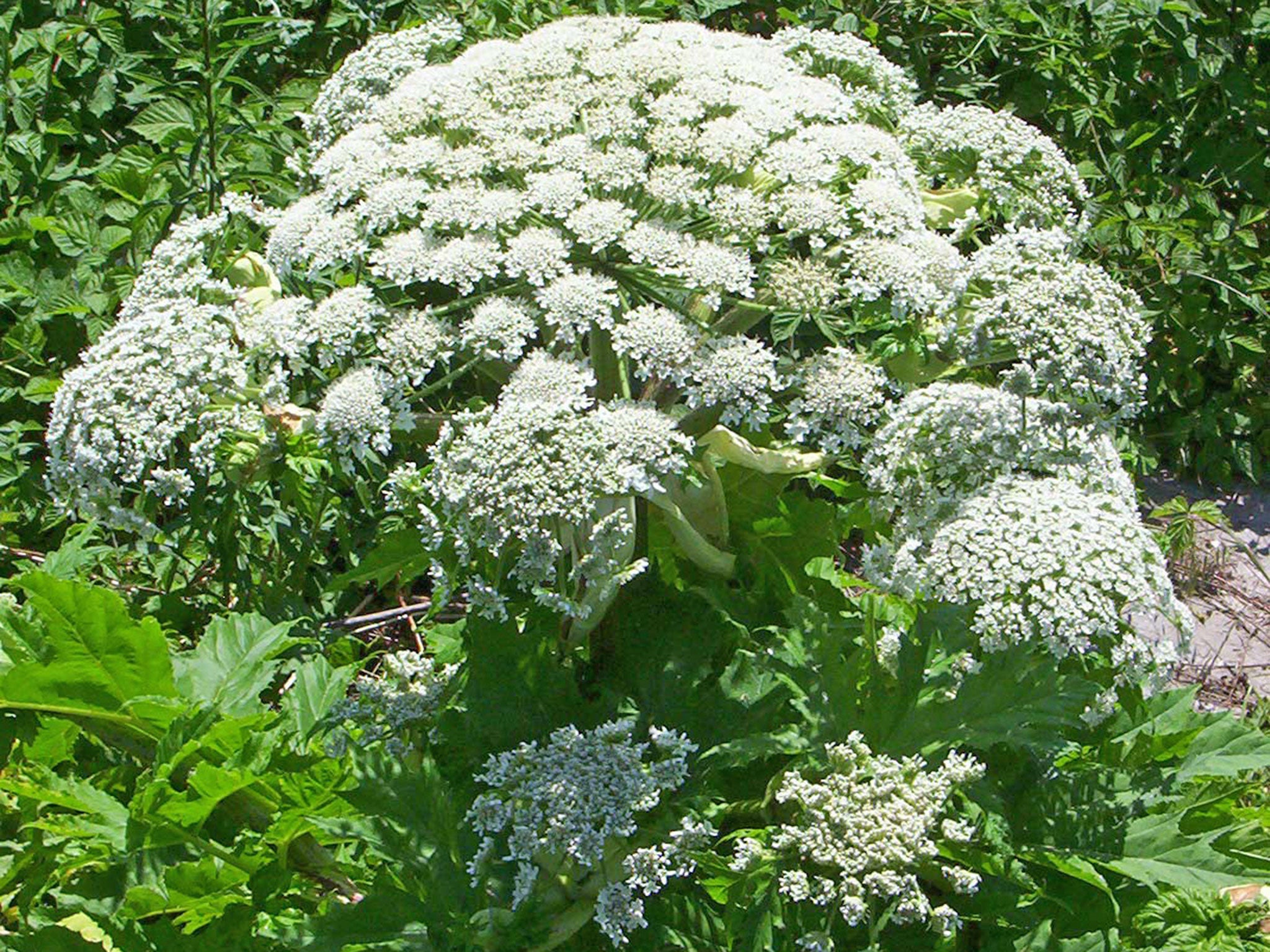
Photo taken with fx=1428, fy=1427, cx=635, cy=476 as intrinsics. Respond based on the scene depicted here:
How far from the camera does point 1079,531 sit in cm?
312

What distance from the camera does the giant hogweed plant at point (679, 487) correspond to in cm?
307

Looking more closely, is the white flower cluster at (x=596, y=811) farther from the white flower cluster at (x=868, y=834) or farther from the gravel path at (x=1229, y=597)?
the gravel path at (x=1229, y=597)

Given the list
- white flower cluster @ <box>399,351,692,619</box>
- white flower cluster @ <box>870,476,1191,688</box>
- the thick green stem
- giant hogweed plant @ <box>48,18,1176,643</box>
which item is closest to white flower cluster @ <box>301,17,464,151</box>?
giant hogweed plant @ <box>48,18,1176,643</box>

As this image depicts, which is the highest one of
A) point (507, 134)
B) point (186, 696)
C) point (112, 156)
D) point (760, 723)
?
point (507, 134)

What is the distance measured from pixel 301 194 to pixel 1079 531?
2491 mm

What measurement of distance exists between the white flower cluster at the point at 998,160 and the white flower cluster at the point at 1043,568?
2.83ft

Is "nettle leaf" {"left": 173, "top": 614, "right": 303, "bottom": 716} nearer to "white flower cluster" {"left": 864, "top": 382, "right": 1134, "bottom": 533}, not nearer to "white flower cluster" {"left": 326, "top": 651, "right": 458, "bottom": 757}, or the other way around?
"white flower cluster" {"left": 326, "top": 651, "right": 458, "bottom": 757}

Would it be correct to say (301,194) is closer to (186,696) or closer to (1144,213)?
(186,696)

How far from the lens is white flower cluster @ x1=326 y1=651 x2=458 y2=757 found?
3744mm

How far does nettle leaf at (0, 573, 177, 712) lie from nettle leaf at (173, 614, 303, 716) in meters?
0.16

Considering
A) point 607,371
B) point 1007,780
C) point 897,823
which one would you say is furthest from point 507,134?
point 1007,780

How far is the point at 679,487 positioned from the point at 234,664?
153 cm

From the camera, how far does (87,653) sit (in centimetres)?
399

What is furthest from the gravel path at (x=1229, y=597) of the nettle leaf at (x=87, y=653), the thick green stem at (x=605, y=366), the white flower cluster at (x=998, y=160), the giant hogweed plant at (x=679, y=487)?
the nettle leaf at (x=87, y=653)
